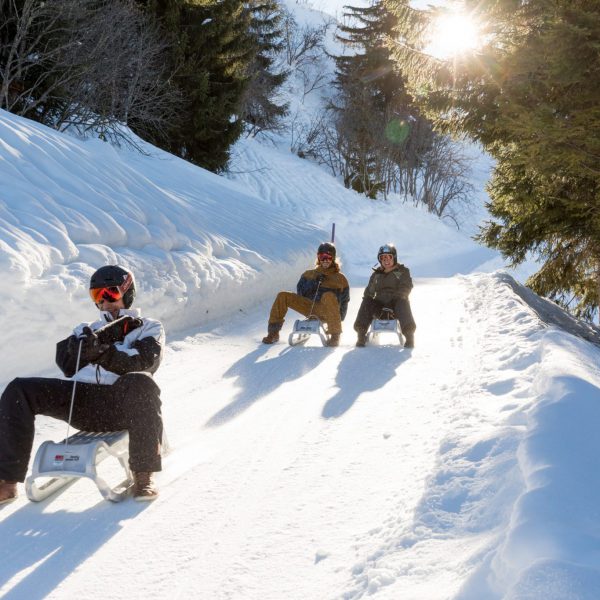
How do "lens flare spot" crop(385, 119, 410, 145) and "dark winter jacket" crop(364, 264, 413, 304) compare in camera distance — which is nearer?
"dark winter jacket" crop(364, 264, 413, 304)

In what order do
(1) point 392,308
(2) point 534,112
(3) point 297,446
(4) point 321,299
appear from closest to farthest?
(3) point 297,446
(2) point 534,112
(1) point 392,308
(4) point 321,299

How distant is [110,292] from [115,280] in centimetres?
7

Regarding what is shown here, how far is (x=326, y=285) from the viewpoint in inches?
302

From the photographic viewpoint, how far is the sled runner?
697 cm

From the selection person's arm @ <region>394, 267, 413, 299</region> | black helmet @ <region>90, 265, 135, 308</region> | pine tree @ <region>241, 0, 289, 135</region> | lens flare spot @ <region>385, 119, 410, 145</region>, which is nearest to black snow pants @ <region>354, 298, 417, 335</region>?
person's arm @ <region>394, 267, 413, 299</region>

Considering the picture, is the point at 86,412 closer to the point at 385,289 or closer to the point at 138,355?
the point at 138,355

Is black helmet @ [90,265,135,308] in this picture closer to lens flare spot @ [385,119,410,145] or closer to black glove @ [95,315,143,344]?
black glove @ [95,315,143,344]

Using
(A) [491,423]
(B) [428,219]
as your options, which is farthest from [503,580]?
(B) [428,219]

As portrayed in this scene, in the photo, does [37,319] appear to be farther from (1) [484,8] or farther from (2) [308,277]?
(1) [484,8]

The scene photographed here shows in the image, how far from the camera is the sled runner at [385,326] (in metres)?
6.97

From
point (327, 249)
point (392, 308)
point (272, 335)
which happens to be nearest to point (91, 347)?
point (272, 335)

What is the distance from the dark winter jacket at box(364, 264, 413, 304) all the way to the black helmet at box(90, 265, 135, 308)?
4.24m

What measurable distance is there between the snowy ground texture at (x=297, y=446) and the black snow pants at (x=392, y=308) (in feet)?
0.89

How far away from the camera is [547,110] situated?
259 inches
